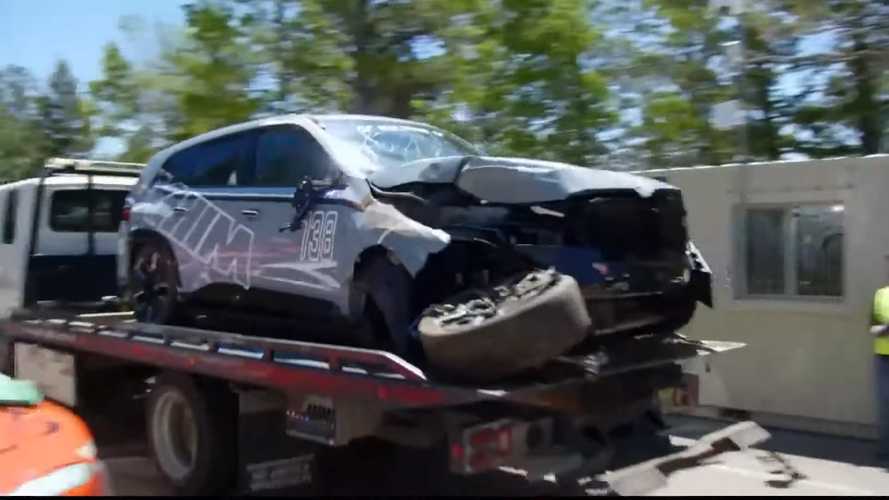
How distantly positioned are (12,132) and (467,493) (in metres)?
36.8

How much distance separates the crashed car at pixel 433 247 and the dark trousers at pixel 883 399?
235 centimetres

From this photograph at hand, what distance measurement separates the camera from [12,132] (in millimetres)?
38094

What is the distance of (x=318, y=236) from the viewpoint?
5.89m

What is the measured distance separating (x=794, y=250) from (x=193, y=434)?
19.2 ft

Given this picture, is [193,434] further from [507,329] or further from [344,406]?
[507,329]

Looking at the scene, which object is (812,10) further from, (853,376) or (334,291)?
(334,291)

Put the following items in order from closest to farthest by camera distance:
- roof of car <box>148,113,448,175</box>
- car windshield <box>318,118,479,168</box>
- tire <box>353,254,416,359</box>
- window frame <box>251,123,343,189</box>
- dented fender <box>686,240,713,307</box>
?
tire <box>353,254,416,359</box> → window frame <box>251,123,343,189</box> → dented fender <box>686,240,713,307</box> → car windshield <box>318,118,479,168</box> → roof of car <box>148,113,448,175</box>

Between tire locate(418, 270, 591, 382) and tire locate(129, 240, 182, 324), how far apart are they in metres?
3.29

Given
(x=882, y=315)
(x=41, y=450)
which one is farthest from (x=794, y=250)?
(x=41, y=450)

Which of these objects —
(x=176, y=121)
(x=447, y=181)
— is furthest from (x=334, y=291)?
(x=176, y=121)

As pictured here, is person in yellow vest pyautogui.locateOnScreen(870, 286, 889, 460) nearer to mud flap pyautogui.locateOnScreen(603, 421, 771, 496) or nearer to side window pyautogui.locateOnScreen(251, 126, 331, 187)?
mud flap pyautogui.locateOnScreen(603, 421, 771, 496)

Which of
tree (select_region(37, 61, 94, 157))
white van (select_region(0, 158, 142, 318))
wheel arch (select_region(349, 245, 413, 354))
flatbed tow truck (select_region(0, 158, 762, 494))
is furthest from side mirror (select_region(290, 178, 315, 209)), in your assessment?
tree (select_region(37, 61, 94, 157))

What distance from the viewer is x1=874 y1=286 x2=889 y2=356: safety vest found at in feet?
24.7

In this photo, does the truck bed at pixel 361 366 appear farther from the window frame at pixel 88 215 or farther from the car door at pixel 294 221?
the window frame at pixel 88 215
